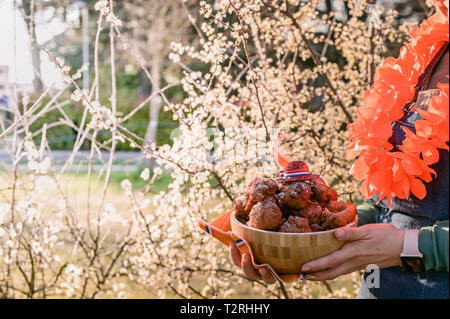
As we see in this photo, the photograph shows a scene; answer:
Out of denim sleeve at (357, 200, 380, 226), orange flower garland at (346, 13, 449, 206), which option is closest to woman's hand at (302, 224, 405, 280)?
orange flower garland at (346, 13, 449, 206)

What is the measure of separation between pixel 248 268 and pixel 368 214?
45 cm

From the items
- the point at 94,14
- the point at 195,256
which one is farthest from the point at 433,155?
the point at 94,14

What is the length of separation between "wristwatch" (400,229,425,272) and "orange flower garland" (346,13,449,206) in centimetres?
10

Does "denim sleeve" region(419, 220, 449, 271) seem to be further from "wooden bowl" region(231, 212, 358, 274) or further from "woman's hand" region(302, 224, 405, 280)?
"wooden bowl" region(231, 212, 358, 274)

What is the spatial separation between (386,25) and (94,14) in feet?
48.8

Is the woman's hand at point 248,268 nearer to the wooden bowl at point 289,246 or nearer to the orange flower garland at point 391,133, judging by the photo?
the wooden bowl at point 289,246

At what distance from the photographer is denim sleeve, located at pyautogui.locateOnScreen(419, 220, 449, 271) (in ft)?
3.96

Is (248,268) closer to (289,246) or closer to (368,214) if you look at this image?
(289,246)

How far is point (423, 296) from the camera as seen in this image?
1.31 metres

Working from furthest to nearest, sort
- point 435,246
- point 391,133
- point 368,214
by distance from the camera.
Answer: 1. point 368,214
2. point 391,133
3. point 435,246

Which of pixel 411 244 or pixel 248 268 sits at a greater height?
pixel 411 244

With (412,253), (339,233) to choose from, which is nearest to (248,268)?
(339,233)

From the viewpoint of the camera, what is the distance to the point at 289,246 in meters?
1.28
